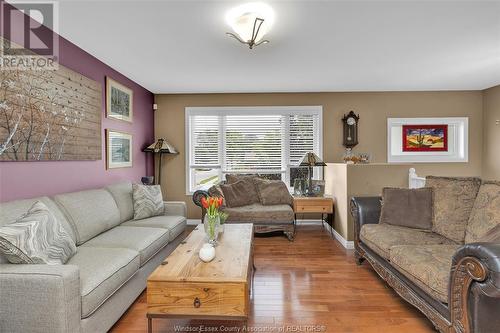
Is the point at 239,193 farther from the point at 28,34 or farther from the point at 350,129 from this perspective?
the point at 28,34

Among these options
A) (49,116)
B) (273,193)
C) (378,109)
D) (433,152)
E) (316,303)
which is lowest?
(316,303)

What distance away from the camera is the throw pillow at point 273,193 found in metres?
4.58

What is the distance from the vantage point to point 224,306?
1663 millimetres

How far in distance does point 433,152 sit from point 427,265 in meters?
3.91

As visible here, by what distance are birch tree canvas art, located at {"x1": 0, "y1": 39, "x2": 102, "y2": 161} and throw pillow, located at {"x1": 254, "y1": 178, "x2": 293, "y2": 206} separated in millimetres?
2518

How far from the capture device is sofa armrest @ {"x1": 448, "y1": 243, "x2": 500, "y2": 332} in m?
1.38

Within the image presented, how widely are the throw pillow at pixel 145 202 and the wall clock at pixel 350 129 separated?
3433mm

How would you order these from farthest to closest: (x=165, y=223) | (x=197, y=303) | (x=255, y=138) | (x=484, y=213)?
(x=255, y=138)
(x=165, y=223)
(x=484, y=213)
(x=197, y=303)

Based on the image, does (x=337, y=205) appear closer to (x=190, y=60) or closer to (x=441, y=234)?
(x=441, y=234)

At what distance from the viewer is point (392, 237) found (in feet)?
8.34

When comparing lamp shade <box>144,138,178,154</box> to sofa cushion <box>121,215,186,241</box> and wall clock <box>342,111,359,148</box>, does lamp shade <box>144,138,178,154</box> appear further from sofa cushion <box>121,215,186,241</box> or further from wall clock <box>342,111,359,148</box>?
wall clock <box>342,111,359,148</box>

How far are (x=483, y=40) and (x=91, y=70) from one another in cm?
448

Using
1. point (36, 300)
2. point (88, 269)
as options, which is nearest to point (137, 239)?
point (88, 269)

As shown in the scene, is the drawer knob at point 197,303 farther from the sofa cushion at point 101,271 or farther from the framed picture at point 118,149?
the framed picture at point 118,149
